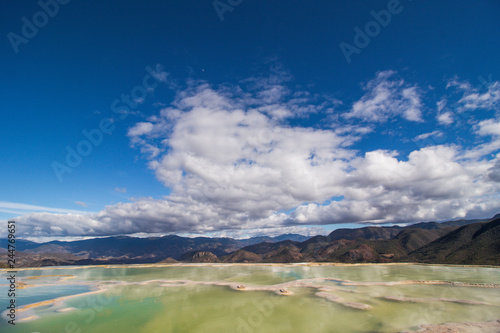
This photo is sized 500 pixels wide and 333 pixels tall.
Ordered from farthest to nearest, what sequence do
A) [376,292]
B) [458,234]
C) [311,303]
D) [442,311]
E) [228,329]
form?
[458,234] → [376,292] → [311,303] → [442,311] → [228,329]

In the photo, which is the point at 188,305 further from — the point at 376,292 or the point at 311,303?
the point at 376,292

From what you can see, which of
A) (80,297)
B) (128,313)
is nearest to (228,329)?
(128,313)

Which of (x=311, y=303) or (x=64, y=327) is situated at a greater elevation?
(x=64, y=327)

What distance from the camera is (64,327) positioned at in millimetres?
37844

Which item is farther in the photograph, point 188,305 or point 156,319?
point 188,305

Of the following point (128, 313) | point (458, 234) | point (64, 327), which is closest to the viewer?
point (64, 327)

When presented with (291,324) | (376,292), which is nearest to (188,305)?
(291,324)

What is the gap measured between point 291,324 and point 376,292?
3352 cm

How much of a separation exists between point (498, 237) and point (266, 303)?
615ft

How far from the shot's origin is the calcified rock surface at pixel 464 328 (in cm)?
3080

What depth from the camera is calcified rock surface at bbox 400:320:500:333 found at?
30797mm

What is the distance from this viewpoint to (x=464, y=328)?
103ft

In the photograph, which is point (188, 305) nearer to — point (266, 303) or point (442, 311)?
point (266, 303)

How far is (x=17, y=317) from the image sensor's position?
42.4 m
